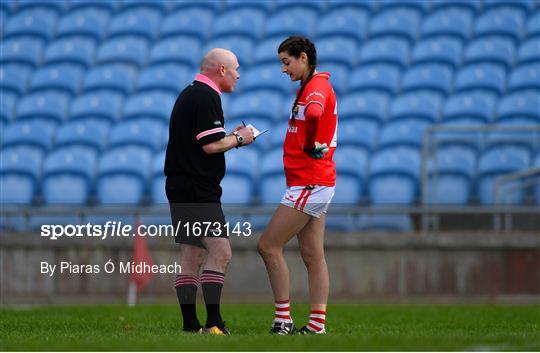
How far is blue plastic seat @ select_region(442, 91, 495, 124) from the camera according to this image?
15.3 m

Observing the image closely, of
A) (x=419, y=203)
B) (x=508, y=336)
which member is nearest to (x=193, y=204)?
(x=508, y=336)

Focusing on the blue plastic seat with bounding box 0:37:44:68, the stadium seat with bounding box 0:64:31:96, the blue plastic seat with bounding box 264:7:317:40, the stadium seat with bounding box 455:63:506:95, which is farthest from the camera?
the blue plastic seat with bounding box 0:37:44:68

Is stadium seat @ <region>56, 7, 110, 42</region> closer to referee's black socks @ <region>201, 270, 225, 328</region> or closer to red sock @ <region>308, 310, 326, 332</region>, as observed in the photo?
referee's black socks @ <region>201, 270, 225, 328</region>

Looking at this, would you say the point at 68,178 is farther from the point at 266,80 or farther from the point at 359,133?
the point at 359,133

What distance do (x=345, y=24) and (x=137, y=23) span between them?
11.9 ft

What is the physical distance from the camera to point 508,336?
6.46 metres

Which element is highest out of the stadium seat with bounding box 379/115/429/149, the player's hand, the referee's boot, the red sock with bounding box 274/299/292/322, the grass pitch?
the stadium seat with bounding box 379/115/429/149

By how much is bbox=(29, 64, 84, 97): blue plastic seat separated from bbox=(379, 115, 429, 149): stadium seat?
5334 mm

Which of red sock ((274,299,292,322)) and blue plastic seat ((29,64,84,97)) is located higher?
blue plastic seat ((29,64,84,97))

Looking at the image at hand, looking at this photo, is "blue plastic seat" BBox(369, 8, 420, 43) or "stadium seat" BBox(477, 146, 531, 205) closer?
"stadium seat" BBox(477, 146, 531, 205)

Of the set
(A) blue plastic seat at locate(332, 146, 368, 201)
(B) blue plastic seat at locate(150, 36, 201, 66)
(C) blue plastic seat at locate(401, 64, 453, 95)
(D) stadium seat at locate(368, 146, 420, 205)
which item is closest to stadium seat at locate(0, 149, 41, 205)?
(B) blue plastic seat at locate(150, 36, 201, 66)

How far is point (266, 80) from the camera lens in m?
17.1

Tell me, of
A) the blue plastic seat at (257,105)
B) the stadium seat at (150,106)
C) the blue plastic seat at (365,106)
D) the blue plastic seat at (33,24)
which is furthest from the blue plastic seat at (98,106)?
the blue plastic seat at (365,106)

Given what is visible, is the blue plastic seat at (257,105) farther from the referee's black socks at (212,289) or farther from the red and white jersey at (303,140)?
the referee's black socks at (212,289)
